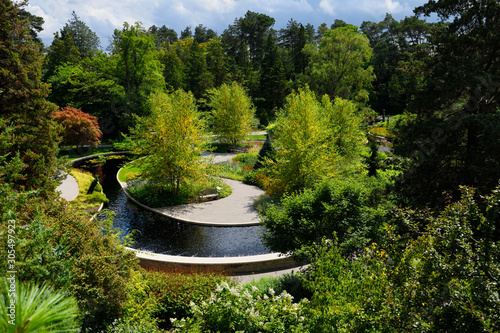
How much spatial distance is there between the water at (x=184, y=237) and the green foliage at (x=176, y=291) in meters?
3.08

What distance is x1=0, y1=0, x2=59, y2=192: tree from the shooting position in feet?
33.3

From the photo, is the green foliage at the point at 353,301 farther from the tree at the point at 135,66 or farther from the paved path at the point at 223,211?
the tree at the point at 135,66

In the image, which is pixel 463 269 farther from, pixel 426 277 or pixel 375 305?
pixel 375 305

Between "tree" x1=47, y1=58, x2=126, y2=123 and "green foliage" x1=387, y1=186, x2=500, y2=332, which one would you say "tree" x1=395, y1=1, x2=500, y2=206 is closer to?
"green foliage" x1=387, y1=186, x2=500, y2=332

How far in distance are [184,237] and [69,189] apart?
35.0ft

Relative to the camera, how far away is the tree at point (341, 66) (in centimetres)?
3450

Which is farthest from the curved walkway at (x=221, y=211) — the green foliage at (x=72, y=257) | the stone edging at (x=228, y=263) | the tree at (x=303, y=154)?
the green foliage at (x=72, y=257)

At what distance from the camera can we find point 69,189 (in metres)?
18.9

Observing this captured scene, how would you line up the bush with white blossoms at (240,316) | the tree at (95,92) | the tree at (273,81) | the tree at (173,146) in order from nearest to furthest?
the bush with white blossoms at (240,316)
the tree at (173,146)
the tree at (95,92)
the tree at (273,81)

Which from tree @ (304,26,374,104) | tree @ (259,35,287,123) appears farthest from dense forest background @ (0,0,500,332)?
tree @ (259,35,287,123)

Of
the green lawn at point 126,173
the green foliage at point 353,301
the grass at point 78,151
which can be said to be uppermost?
the grass at point 78,151

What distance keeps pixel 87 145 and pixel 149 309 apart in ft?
102

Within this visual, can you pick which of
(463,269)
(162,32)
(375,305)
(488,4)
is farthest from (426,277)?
(162,32)

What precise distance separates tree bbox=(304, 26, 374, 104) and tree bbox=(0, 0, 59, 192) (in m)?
29.4
